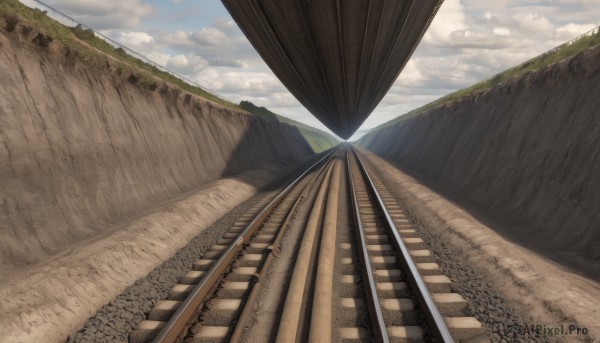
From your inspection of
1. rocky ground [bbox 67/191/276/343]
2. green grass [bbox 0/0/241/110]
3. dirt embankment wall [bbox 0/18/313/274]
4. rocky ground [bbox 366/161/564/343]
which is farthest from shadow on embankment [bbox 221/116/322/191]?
rocky ground [bbox 366/161/564/343]

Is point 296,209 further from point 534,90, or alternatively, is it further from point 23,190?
point 534,90

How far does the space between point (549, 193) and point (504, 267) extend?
4198 millimetres

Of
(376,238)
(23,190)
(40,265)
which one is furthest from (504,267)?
(23,190)

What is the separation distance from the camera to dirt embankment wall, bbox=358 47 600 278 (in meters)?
8.74

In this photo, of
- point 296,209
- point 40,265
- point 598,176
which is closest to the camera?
point 40,265

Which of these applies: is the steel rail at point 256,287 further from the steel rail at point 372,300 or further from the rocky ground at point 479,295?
the rocky ground at point 479,295

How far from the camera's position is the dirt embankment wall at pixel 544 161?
874 centimetres

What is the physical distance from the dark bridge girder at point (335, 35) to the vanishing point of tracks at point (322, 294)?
12042 mm

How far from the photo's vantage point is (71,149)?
999cm

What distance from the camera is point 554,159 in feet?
35.2

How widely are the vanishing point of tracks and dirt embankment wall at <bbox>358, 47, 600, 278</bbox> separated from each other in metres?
3.48

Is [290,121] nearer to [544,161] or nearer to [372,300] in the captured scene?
[544,161]

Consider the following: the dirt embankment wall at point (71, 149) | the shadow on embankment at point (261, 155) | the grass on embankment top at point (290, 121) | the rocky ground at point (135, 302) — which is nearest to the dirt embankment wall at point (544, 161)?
the rocky ground at point (135, 302)

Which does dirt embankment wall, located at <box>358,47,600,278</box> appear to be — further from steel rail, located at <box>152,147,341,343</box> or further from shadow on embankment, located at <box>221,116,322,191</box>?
shadow on embankment, located at <box>221,116,322,191</box>
